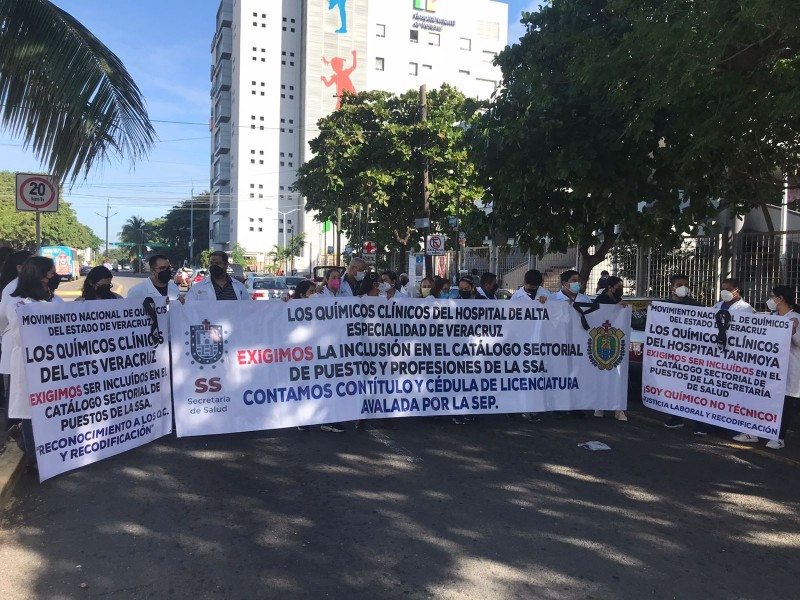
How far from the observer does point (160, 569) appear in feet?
12.9

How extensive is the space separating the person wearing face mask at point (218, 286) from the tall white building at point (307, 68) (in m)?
73.5

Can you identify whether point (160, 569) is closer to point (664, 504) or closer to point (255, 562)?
point (255, 562)

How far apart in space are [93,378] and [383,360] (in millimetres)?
2894

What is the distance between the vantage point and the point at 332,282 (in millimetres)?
8305

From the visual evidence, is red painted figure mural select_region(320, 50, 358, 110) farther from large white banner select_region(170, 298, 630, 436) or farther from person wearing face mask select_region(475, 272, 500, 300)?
large white banner select_region(170, 298, 630, 436)

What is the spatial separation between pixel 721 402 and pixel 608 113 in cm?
507

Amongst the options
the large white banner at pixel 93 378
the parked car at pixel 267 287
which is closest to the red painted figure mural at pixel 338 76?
the parked car at pixel 267 287

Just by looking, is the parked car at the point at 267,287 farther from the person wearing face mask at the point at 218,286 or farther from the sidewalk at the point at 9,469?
the sidewalk at the point at 9,469

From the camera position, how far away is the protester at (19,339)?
5.29 metres

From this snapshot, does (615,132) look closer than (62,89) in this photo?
No

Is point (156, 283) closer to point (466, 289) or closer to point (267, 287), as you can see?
point (466, 289)

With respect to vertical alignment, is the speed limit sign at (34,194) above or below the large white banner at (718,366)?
above

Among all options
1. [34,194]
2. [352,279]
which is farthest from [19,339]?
[34,194]

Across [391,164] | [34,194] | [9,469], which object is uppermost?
[391,164]
